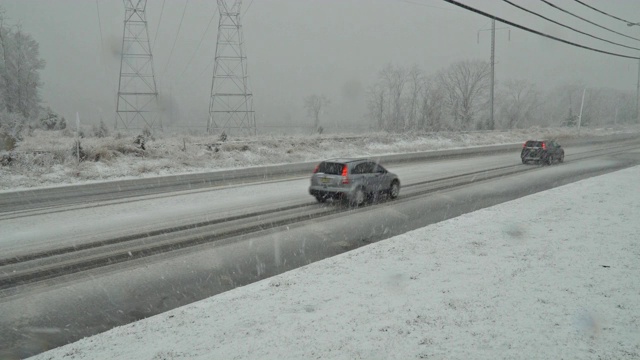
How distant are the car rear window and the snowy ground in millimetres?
5118

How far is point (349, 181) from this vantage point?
13836mm

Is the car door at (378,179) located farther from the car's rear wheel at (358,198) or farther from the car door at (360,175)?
the car's rear wheel at (358,198)

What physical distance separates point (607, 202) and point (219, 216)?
38.8 ft

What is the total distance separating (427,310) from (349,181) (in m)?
8.19

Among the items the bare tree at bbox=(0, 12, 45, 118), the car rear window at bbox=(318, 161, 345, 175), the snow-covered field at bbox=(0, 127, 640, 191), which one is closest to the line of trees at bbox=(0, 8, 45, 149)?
the bare tree at bbox=(0, 12, 45, 118)

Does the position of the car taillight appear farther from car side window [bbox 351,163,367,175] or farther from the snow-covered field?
the snow-covered field

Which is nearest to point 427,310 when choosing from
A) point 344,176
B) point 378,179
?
point 344,176

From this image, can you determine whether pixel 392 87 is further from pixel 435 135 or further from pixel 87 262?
pixel 87 262

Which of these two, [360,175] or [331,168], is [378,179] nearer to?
[360,175]

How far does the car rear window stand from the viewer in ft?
46.3

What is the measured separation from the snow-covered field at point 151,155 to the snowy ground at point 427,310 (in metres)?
17.8

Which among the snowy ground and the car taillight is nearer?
the snowy ground

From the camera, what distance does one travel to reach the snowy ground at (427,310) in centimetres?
485

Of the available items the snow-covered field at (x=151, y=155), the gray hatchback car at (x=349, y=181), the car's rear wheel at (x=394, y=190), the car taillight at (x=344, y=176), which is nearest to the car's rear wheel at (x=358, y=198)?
the gray hatchback car at (x=349, y=181)
